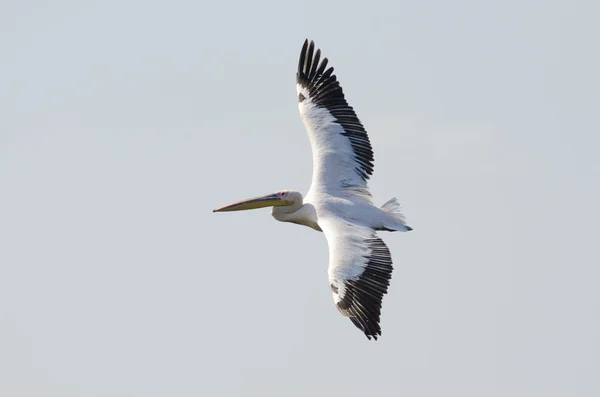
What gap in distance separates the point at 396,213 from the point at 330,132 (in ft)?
6.30

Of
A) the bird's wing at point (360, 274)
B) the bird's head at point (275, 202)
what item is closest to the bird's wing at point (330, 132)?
the bird's head at point (275, 202)

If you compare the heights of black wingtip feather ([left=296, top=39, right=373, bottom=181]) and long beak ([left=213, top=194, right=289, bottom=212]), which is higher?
black wingtip feather ([left=296, top=39, right=373, bottom=181])

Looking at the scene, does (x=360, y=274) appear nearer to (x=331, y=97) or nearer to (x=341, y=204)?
(x=341, y=204)

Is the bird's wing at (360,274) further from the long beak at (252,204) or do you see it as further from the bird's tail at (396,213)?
the long beak at (252,204)

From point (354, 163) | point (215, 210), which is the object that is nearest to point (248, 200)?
point (215, 210)

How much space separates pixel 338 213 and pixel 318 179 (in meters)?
1.14

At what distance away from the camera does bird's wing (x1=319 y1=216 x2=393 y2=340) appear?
1691 centimetres

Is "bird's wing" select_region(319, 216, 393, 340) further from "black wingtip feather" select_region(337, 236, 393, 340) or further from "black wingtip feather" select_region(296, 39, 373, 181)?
"black wingtip feather" select_region(296, 39, 373, 181)

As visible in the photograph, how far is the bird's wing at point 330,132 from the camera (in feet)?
64.8

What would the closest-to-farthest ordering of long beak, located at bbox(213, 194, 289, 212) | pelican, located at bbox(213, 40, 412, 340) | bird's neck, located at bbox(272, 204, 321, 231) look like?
pelican, located at bbox(213, 40, 412, 340)
bird's neck, located at bbox(272, 204, 321, 231)
long beak, located at bbox(213, 194, 289, 212)

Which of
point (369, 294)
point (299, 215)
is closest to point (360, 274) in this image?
point (369, 294)

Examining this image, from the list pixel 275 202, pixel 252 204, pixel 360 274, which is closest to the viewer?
pixel 360 274

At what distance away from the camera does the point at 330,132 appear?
20.3 metres

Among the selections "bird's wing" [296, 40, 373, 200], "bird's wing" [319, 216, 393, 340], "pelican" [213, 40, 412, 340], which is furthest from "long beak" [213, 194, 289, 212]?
"bird's wing" [319, 216, 393, 340]
